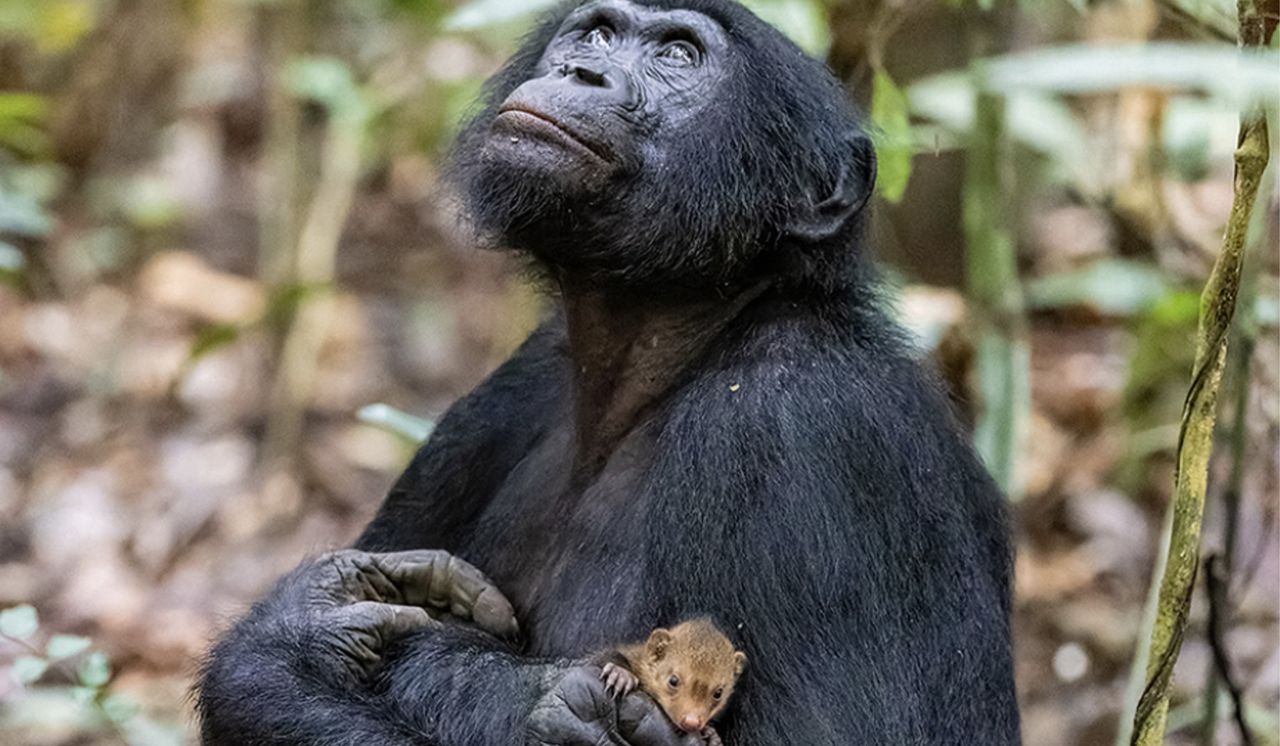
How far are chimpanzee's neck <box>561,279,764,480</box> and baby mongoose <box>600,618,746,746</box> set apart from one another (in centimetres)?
103

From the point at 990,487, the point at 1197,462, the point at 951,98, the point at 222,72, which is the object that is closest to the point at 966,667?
the point at 990,487

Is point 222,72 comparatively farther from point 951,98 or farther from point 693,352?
point 693,352

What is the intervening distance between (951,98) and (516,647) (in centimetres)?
373

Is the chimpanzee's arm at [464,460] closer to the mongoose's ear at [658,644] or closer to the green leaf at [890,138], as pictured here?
the green leaf at [890,138]

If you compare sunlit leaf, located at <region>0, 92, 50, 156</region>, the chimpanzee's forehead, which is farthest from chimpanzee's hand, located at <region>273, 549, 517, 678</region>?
sunlit leaf, located at <region>0, 92, 50, 156</region>

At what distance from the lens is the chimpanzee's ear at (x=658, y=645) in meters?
3.90

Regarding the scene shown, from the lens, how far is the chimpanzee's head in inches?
181

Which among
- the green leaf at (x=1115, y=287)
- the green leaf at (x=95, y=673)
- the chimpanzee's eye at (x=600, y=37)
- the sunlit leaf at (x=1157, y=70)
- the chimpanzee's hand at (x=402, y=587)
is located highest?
the sunlit leaf at (x=1157, y=70)

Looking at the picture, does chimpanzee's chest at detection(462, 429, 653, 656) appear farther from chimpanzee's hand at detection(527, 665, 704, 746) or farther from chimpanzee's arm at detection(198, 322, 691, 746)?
chimpanzee's hand at detection(527, 665, 704, 746)

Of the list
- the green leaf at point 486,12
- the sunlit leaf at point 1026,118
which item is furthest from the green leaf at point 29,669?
the sunlit leaf at point 1026,118

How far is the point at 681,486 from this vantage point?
14.1 feet

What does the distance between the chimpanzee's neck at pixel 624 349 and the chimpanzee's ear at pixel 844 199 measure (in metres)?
0.23

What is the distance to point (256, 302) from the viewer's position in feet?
36.3


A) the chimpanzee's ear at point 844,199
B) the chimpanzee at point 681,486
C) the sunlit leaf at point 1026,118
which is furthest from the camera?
the sunlit leaf at point 1026,118
